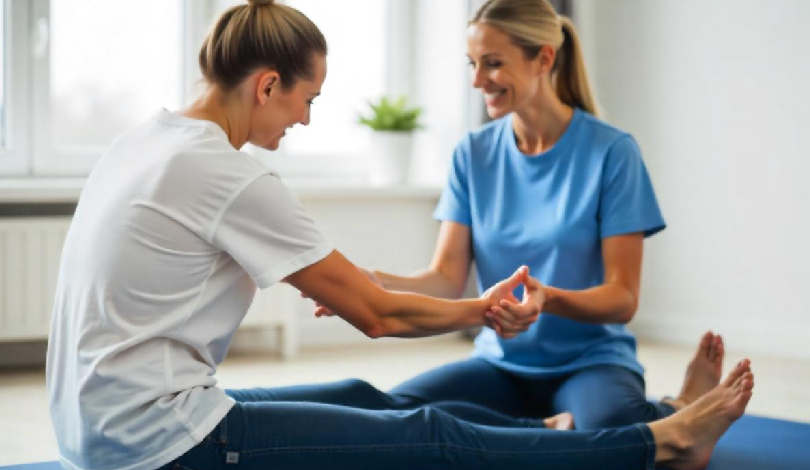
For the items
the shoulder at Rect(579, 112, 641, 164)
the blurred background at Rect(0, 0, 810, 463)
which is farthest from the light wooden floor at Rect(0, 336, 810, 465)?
the shoulder at Rect(579, 112, 641, 164)

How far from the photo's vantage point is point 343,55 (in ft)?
16.3

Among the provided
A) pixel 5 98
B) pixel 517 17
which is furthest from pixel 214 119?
pixel 5 98

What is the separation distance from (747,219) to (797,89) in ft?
1.81

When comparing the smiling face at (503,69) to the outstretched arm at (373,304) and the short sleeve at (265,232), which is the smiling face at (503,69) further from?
the short sleeve at (265,232)

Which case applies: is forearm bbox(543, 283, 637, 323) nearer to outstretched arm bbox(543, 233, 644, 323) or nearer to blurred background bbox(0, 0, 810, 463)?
outstretched arm bbox(543, 233, 644, 323)

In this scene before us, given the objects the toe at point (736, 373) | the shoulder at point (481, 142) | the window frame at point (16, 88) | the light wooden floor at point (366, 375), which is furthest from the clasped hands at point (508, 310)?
the window frame at point (16, 88)

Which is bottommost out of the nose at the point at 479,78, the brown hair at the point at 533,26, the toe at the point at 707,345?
the toe at the point at 707,345

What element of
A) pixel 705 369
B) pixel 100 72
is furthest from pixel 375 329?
pixel 100 72

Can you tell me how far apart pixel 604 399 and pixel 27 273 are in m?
2.30

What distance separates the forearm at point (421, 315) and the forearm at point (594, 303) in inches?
11.8

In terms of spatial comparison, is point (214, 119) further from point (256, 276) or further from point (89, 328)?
point (89, 328)

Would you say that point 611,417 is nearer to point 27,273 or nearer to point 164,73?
point 27,273

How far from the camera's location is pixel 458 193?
265 centimetres

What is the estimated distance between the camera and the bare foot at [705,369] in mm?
2676
